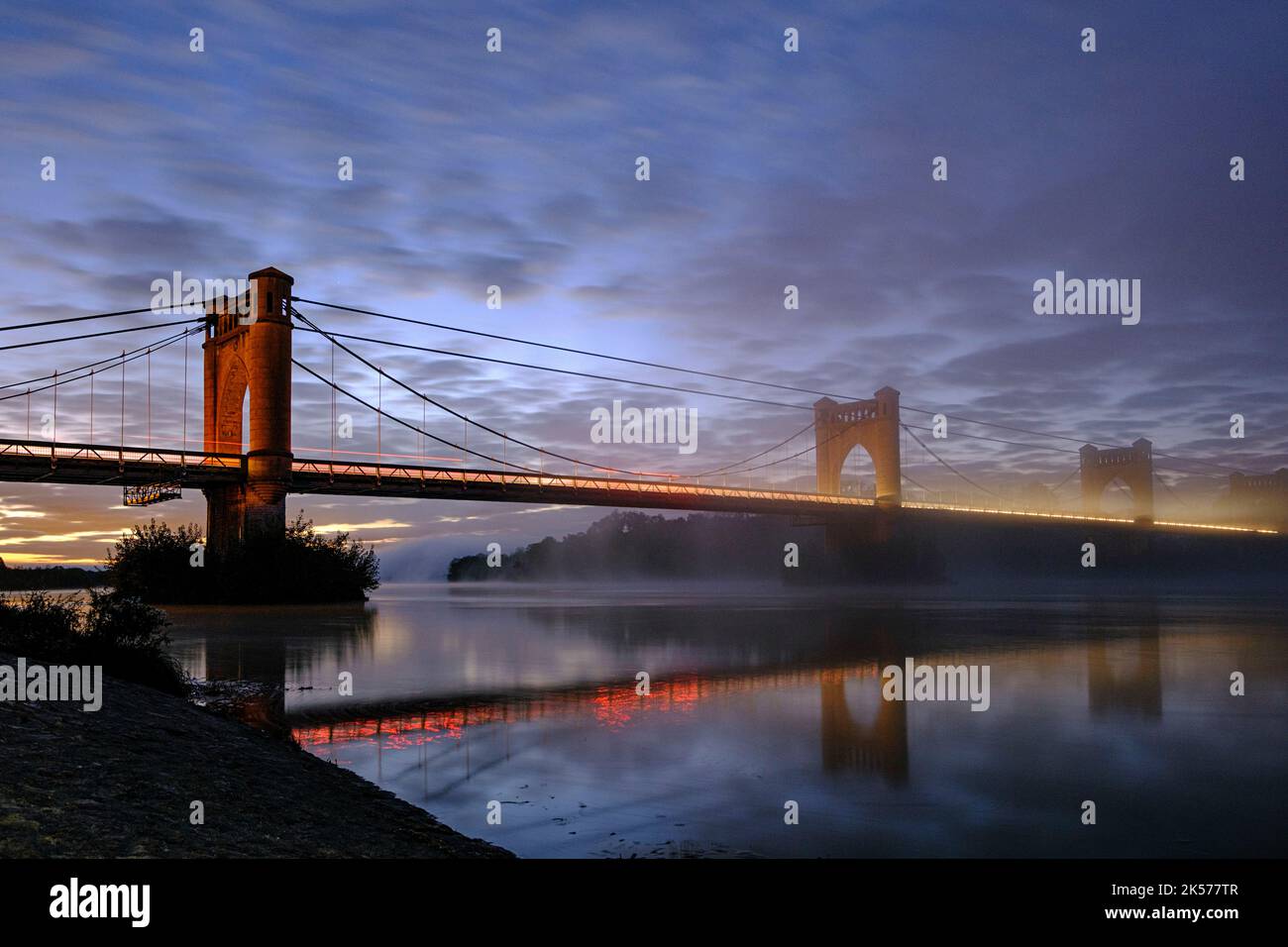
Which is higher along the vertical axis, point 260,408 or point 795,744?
point 260,408

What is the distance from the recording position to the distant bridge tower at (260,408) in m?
41.5

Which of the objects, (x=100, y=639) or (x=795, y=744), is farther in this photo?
(x=100, y=639)

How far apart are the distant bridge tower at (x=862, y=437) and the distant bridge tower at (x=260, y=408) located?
2011 inches

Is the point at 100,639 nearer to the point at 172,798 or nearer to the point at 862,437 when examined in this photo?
the point at 172,798

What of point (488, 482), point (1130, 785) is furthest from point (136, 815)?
point (488, 482)

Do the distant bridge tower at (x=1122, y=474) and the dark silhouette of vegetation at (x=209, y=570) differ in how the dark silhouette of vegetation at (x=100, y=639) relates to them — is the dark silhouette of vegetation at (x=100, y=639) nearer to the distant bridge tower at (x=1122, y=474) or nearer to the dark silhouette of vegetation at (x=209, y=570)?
the dark silhouette of vegetation at (x=209, y=570)

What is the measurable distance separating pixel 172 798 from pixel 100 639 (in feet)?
24.9

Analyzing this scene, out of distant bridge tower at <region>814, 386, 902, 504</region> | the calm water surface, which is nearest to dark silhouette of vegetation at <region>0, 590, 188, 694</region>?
the calm water surface

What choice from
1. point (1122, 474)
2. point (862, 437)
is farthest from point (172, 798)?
point (1122, 474)

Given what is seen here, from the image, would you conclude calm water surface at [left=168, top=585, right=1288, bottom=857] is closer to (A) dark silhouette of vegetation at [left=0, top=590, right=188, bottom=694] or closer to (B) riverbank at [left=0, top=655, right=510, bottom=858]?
(B) riverbank at [left=0, top=655, right=510, bottom=858]

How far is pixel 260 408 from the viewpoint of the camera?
4262cm

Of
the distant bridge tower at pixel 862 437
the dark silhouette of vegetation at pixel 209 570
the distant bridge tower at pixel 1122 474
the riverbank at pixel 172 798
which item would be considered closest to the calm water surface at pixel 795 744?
the riverbank at pixel 172 798
